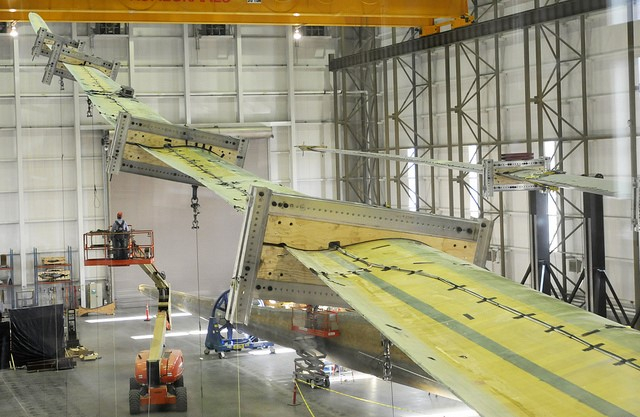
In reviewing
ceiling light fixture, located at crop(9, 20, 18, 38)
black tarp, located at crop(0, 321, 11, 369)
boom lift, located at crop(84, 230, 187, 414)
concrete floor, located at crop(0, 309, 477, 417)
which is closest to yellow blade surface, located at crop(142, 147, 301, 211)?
boom lift, located at crop(84, 230, 187, 414)

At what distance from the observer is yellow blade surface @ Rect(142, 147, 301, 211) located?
9031 mm

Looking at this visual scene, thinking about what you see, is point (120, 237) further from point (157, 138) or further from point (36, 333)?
point (36, 333)

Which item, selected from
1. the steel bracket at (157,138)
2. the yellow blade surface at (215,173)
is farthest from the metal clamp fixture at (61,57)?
the yellow blade surface at (215,173)

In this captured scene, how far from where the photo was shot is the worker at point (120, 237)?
15.4m

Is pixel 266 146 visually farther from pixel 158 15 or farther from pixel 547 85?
pixel 547 85

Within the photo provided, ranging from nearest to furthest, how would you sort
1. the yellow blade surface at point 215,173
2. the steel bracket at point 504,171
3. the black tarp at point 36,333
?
the steel bracket at point 504,171, the yellow blade surface at point 215,173, the black tarp at point 36,333

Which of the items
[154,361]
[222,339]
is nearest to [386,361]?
[154,361]

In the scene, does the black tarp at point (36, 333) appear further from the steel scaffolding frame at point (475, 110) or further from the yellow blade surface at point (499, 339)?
the yellow blade surface at point (499, 339)

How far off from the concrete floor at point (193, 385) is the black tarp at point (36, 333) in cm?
53

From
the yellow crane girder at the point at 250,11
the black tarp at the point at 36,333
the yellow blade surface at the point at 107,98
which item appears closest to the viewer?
the yellow crane girder at the point at 250,11

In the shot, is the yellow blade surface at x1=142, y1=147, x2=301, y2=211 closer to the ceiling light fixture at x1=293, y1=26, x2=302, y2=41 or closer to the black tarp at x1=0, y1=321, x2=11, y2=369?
the ceiling light fixture at x1=293, y1=26, x2=302, y2=41

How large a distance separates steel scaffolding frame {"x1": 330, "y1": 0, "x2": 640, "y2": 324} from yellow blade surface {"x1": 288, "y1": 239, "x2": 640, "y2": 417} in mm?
1432

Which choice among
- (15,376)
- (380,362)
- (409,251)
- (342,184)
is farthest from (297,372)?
(409,251)

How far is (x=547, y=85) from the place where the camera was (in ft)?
23.7
